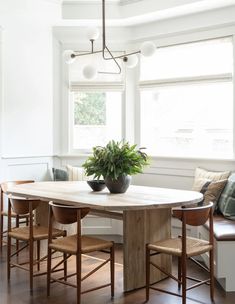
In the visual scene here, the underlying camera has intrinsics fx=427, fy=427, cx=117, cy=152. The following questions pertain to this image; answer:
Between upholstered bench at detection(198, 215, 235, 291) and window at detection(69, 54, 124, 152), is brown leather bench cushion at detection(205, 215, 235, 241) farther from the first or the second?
window at detection(69, 54, 124, 152)

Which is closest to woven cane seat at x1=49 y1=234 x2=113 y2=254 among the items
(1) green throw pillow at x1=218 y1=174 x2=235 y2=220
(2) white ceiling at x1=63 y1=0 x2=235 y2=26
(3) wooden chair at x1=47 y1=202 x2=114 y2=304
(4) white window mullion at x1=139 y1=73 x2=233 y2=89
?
(3) wooden chair at x1=47 y1=202 x2=114 y2=304

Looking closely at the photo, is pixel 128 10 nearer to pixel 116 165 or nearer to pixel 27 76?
pixel 27 76

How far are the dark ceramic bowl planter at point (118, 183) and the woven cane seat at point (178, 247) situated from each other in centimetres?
66

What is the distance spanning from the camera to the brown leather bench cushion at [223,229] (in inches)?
136

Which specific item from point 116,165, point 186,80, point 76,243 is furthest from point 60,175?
point 76,243

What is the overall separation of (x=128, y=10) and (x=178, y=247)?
3.10 meters

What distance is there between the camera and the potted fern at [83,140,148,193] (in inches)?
145

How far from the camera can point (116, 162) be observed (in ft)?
12.1

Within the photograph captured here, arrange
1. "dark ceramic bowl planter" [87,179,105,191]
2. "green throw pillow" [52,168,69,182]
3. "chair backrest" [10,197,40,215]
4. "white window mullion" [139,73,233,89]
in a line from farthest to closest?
"green throw pillow" [52,168,69,182]
"white window mullion" [139,73,233,89]
"dark ceramic bowl planter" [87,179,105,191]
"chair backrest" [10,197,40,215]

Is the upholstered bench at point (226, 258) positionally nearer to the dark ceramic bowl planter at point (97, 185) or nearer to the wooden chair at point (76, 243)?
the wooden chair at point (76, 243)

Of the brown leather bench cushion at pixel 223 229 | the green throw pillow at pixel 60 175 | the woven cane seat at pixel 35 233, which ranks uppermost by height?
the green throw pillow at pixel 60 175

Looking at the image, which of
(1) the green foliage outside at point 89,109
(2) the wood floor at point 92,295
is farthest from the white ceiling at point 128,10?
(2) the wood floor at point 92,295

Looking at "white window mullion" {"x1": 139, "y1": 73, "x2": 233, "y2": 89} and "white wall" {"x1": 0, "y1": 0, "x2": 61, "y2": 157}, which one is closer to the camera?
"white window mullion" {"x1": 139, "y1": 73, "x2": 233, "y2": 89}

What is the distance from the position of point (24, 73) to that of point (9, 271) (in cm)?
250
